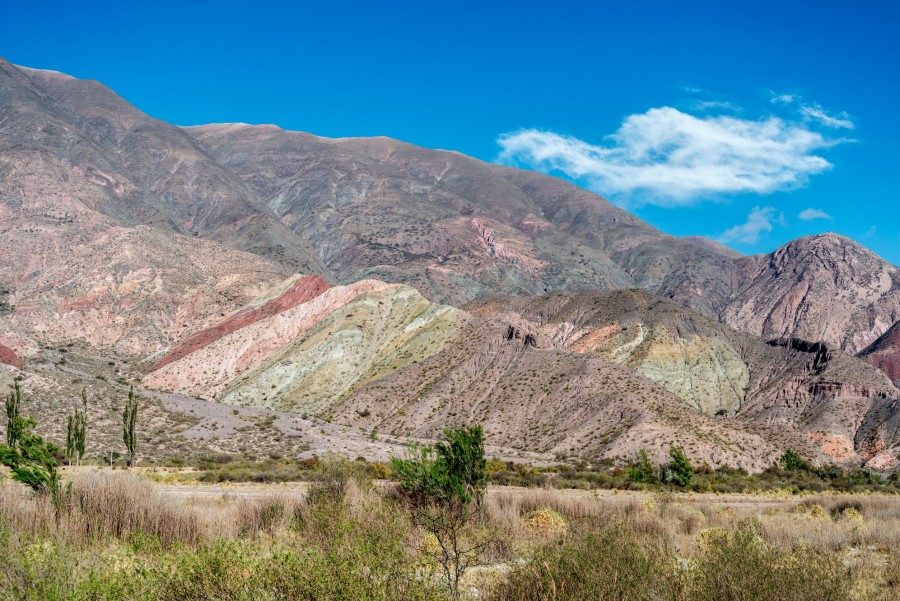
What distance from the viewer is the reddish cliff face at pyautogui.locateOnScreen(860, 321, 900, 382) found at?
141 m

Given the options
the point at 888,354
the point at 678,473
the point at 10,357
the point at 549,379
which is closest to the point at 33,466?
the point at 678,473

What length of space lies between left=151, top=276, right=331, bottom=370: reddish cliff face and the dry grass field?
3301 inches

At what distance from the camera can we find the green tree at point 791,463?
5353 cm

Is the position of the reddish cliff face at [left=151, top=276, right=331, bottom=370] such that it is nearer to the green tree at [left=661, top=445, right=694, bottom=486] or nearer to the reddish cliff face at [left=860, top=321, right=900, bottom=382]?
the green tree at [left=661, top=445, right=694, bottom=486]

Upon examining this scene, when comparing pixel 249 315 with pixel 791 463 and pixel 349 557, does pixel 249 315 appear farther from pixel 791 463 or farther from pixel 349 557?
pixel 349 557

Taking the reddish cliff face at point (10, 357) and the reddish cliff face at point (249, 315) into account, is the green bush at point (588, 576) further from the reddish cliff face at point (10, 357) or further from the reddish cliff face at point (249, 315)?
the reddish cliff face at point (249, 315)

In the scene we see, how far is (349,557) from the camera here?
761 cm

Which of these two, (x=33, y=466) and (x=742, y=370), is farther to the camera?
(x=742, y=370)

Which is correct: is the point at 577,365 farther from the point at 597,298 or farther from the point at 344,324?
the point at 597,298

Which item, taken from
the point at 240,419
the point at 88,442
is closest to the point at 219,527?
the point at 88,442

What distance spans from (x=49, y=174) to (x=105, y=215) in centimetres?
2042

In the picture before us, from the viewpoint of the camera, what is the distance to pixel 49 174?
156125 mm

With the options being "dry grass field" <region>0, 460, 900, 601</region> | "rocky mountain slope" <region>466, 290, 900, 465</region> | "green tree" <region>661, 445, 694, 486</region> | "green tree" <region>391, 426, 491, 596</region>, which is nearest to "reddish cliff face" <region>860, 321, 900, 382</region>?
"rocky mountain slope" <region>466, 290, 900, 465</region>

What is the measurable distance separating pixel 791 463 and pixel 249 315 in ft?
247
